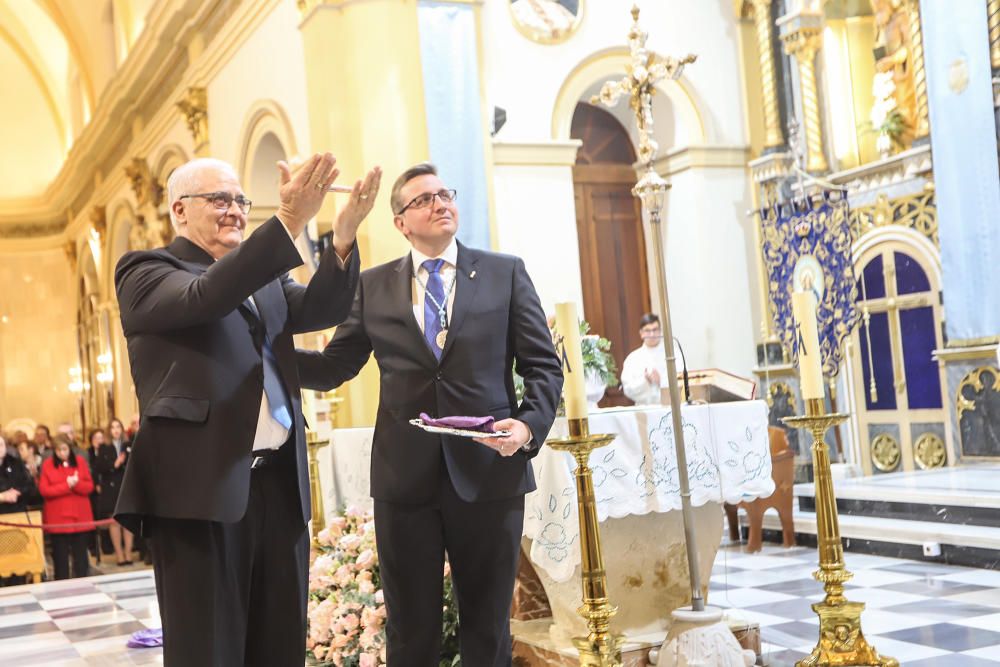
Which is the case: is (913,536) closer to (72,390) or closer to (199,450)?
(199,450)

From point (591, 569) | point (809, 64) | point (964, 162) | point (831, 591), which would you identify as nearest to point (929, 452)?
point (964, 162)

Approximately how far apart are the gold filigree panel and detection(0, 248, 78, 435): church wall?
18946mm

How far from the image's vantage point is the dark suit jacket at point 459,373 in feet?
9.55

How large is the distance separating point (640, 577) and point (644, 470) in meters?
0.43

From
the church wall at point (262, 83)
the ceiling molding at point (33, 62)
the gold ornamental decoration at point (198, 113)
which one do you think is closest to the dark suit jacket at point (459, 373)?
the church wall at point (262, 83)

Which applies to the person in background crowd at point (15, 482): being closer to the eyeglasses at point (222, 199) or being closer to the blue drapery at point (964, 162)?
the blue drapery at point (964, 162)

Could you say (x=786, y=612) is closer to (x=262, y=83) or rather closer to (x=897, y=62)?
(x=897, y=62)

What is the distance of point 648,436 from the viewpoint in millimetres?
4227

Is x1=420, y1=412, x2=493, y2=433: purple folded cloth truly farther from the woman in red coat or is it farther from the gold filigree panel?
the woman in red coat

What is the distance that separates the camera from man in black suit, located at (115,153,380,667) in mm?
2201

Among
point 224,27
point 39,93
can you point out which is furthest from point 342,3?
point 39,93

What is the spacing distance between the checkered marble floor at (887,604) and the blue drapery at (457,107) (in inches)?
127

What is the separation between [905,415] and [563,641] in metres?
5.90

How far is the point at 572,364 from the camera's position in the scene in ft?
11.6
